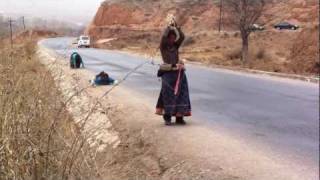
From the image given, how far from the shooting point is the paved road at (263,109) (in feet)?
30.4

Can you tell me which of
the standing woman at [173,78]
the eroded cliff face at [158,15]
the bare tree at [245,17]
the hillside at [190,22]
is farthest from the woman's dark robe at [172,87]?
the eroded cliff face at [158,15]

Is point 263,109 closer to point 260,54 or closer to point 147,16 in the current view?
point 260,54

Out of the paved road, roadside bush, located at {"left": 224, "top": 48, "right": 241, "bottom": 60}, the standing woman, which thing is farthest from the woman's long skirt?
roadside bush, located at {"left": 224, "top": 48, "right": 241, "bottom": 60}

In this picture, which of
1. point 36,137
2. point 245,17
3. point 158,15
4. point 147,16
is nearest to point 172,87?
point 36,137

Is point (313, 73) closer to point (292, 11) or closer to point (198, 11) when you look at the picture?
point (292, 11)

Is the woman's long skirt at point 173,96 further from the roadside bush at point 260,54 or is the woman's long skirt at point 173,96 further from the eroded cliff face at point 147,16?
the eroded cliff face at point 147,16

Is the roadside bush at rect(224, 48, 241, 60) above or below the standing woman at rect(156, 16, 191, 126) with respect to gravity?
below

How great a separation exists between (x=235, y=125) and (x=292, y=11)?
67.8 meters

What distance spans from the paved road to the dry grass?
Answer: 5.45 feet

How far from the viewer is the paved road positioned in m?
9.27

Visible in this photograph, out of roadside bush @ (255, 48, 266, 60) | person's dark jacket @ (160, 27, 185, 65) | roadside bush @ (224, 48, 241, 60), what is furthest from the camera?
roadside bush @ (224, 48, 241, 60)

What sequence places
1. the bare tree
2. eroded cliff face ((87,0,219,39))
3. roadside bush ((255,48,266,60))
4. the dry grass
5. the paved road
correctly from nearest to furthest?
the dry grass, the paved road, the bare tree, roadside bush ((255,48,266,60)), eroded cliff face ((87,0,219,39))

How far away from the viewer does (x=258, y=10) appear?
38094 millimetres

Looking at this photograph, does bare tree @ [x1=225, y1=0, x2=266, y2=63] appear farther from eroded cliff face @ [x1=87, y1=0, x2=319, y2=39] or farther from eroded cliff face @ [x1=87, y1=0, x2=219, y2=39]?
eroded cliff face @ [x1=87, y1=0, x2=219, y2=39]
